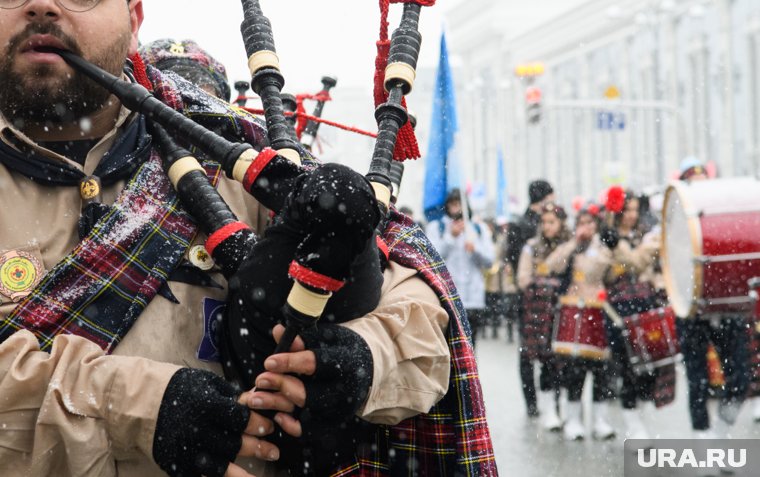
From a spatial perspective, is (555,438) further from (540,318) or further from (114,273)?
(114,273)

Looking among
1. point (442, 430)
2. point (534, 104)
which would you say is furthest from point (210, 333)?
point (534, 104)

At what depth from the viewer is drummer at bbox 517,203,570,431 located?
8266mm

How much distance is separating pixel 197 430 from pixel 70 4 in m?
0.86

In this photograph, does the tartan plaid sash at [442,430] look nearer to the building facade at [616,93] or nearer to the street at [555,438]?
the street at [555,438]

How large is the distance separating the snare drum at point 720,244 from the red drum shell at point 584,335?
35.5 inches

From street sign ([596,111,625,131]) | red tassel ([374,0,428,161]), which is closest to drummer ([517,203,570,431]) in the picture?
red tassel ([374,0,428,161])

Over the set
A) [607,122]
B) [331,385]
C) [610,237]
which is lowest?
[331,385]

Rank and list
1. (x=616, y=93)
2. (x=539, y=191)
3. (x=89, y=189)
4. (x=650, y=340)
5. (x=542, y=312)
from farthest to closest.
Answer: (x=616, y=93) → (x=539, y=191) → (x=542, y=312) → (x=650, y=340) → (x=89, y=189)

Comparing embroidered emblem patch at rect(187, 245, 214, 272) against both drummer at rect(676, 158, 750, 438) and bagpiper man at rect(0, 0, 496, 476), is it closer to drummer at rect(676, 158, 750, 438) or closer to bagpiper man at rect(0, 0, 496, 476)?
bagpiper man at rect(0, 0, 496, 476)

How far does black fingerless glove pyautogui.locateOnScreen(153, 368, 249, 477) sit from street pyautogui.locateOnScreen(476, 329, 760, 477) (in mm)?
4779

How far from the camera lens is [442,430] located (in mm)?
2195

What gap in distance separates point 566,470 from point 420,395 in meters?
4.84

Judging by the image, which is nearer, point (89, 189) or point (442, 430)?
point (89, 189)

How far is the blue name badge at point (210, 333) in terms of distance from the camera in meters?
2.08
